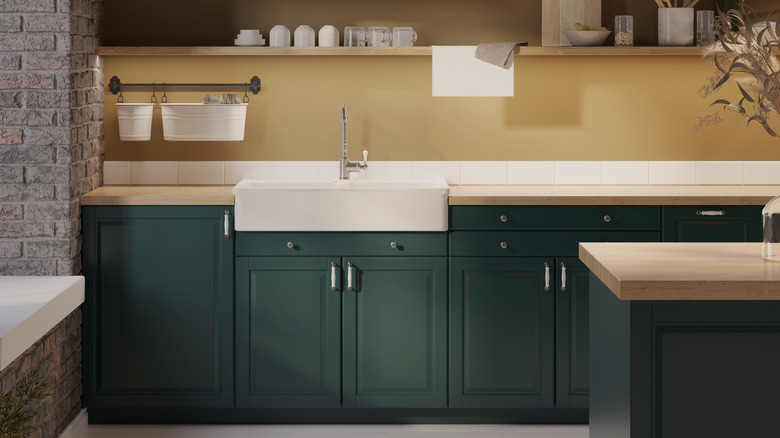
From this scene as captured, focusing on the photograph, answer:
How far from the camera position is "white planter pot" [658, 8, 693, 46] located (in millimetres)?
4105

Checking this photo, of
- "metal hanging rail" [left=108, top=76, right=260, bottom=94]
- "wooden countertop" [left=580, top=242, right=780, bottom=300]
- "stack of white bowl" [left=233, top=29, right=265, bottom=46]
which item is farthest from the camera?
"metal hanging rail" [left=108, top=76, right=260, bottom=94]

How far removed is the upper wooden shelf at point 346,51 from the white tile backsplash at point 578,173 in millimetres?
553

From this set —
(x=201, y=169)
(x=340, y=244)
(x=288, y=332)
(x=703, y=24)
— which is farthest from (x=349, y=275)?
(x=703, y=24)

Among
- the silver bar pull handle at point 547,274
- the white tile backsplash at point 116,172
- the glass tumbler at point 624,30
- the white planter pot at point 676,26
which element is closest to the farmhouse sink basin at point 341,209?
the silver bar pull handle at point 547,274

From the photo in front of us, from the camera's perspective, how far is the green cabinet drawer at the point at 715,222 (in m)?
3.73

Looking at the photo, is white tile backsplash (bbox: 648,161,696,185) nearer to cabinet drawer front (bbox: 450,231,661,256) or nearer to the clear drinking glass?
the clear drinking glass

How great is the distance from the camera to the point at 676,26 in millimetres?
4117

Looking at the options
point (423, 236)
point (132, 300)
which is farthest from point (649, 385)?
point (132, 300)

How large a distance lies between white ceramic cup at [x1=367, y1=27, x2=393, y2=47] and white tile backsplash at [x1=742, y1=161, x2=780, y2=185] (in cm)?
178

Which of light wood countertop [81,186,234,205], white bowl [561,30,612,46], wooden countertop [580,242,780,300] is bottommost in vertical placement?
wooden countertop [580,242,780,300]

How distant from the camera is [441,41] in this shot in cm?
431

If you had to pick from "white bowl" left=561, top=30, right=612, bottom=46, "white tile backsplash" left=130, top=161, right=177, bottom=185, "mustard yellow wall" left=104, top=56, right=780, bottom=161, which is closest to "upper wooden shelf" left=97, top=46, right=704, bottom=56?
"white bowl" left=561, top=30, right=612, bottom=46

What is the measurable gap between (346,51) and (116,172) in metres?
1.23

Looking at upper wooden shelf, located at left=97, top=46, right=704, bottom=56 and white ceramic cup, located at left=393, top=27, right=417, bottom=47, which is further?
white ceramic cup, located at left=393, top=27, right=417, bottom=47
